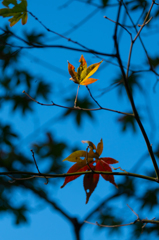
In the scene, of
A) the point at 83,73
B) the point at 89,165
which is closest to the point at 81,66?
the point at 83,73

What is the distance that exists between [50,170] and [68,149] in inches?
9.3

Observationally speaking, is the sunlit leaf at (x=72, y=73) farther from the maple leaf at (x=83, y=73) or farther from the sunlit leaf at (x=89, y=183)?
the sunlit leaf at (x=89, y=183)

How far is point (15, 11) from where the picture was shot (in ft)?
2.10

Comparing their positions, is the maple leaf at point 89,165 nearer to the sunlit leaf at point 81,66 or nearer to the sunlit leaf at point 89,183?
the sunlit leaf at point 89,183

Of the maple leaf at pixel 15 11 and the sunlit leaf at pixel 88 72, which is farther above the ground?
the maple leaf at pixel 15 11

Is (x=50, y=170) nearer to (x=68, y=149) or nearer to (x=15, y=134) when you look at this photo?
(x=68, y=149)

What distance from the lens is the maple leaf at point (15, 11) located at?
0.62 metres

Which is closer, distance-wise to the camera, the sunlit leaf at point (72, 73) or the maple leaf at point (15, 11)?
the sunlit leaf at point (72, 73)

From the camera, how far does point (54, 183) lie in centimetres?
215

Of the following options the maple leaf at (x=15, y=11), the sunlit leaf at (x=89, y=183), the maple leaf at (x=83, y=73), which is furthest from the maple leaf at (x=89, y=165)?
the maple leaf at (x=15, y=11)

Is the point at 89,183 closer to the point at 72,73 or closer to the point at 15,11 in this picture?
the point at 72,73

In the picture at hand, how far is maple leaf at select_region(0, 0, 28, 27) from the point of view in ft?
2.05

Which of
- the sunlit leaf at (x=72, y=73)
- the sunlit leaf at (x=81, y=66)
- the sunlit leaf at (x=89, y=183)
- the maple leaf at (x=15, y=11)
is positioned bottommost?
the sunlit leaf at (x=89, y=183)

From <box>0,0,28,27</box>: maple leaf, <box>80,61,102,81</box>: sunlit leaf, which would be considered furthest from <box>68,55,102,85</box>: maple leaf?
<box>0,0,28,27</box>: maple leaf
